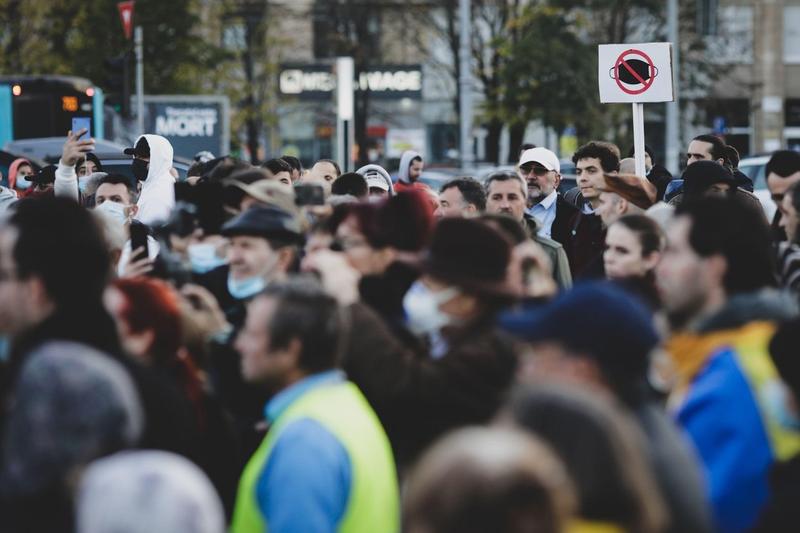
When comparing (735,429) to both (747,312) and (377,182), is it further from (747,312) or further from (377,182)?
(377,182)

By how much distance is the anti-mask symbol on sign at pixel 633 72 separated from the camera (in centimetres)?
1134

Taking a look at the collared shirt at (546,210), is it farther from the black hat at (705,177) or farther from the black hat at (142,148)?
the black hat at (142,148)

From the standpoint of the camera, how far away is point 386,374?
4836 millimetres

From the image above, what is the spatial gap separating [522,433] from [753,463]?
1.53 m

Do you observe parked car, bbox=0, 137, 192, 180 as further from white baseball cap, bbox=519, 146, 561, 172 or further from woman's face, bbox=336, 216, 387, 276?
woman's face, bbox=336, 216, 387, 276

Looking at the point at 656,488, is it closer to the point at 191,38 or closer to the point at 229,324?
the point at 229,324

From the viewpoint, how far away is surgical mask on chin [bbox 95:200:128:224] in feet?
32.1

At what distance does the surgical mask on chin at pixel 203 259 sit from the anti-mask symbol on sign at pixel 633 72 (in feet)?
17.7

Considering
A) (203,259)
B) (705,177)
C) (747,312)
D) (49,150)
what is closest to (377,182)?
(705,177)

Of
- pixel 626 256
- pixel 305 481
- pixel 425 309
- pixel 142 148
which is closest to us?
pixel 305 481

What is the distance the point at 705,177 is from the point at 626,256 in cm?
341

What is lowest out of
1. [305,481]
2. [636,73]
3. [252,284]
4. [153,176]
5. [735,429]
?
[305,481]

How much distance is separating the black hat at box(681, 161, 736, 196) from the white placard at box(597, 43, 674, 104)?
Answer: 1395 mm

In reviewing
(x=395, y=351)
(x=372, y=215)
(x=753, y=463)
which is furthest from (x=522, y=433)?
(x=372, y=215)
